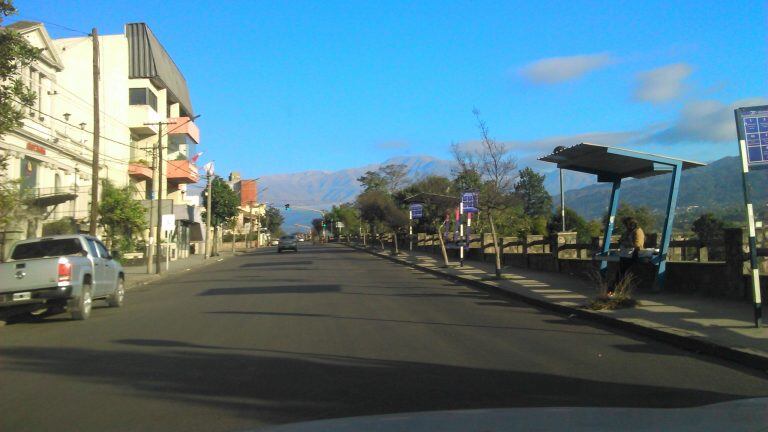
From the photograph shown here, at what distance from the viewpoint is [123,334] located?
1160 cm

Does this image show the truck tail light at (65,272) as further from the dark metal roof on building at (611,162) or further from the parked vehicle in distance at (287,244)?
the parked vehicle in distance at (287,244)

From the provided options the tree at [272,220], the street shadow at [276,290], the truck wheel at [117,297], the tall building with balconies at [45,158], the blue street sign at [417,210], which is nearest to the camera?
the truck wheel at [117,297]

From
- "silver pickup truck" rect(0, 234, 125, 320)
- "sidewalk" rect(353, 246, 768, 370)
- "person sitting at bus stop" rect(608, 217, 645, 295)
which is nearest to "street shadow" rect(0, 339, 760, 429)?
"sidewalk" rect(353, 246, 768, 370)

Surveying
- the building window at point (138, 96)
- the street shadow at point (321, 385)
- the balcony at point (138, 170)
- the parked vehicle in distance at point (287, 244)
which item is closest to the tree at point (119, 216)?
the balcony at point (138, 170)

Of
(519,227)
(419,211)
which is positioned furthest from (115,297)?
(519,227)

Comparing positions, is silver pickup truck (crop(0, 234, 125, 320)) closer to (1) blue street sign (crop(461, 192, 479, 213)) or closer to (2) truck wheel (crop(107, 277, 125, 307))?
(2) truck wheel (crop(107, 277, 125, 307))

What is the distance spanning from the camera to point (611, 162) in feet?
51.4

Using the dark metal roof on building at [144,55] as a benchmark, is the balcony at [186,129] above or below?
below

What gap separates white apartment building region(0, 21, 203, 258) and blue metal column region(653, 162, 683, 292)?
773 inches

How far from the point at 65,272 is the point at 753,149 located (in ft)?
42.1

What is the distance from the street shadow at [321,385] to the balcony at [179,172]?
44.9 metres

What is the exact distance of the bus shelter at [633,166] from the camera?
14445mm

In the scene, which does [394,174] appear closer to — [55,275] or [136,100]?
[136,100]

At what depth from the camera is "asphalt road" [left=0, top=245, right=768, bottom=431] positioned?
20.2 ft
